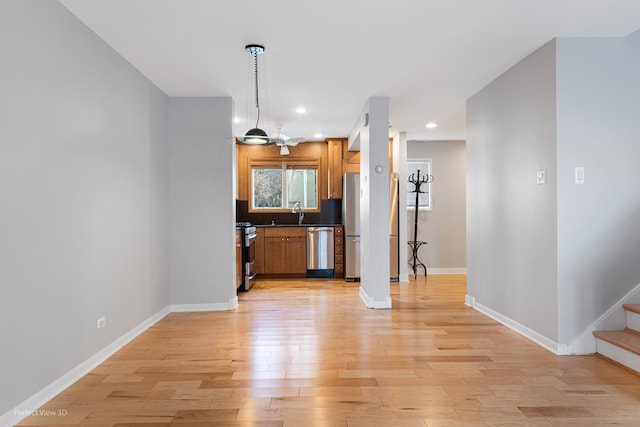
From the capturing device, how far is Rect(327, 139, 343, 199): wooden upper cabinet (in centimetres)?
748

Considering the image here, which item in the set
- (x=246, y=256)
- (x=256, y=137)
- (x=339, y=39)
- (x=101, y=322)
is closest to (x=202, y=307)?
(x=246, y=256)

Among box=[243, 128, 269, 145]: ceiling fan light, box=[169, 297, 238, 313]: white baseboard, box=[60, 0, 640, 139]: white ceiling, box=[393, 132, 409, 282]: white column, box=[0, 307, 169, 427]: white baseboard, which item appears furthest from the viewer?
→ box=[393, 132, 409, 282]: white column

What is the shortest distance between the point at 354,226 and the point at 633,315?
13.7 feet

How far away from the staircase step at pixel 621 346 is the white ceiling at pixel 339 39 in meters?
2.36

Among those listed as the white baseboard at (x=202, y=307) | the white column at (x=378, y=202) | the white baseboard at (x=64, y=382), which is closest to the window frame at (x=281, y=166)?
the white column at (x=378, y=202)

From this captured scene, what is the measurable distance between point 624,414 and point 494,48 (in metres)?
2.82

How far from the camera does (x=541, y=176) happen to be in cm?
341

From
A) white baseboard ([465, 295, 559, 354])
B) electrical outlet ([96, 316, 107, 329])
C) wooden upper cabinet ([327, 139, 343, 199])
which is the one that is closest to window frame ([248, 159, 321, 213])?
wooden upper cabinet ([327, 139, 343, 199])

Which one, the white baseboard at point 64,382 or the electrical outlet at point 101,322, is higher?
the electrical outlet at point 101,322

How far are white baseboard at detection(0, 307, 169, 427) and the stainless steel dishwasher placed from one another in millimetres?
3615

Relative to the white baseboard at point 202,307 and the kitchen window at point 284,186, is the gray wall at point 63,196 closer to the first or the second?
the white baseboard at point 202,307

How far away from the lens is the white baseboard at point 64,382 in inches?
85.1

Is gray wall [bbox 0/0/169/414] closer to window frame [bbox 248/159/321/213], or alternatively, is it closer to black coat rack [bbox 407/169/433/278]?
window frame [bbox 248/159/321/213]

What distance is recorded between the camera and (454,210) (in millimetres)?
7691
